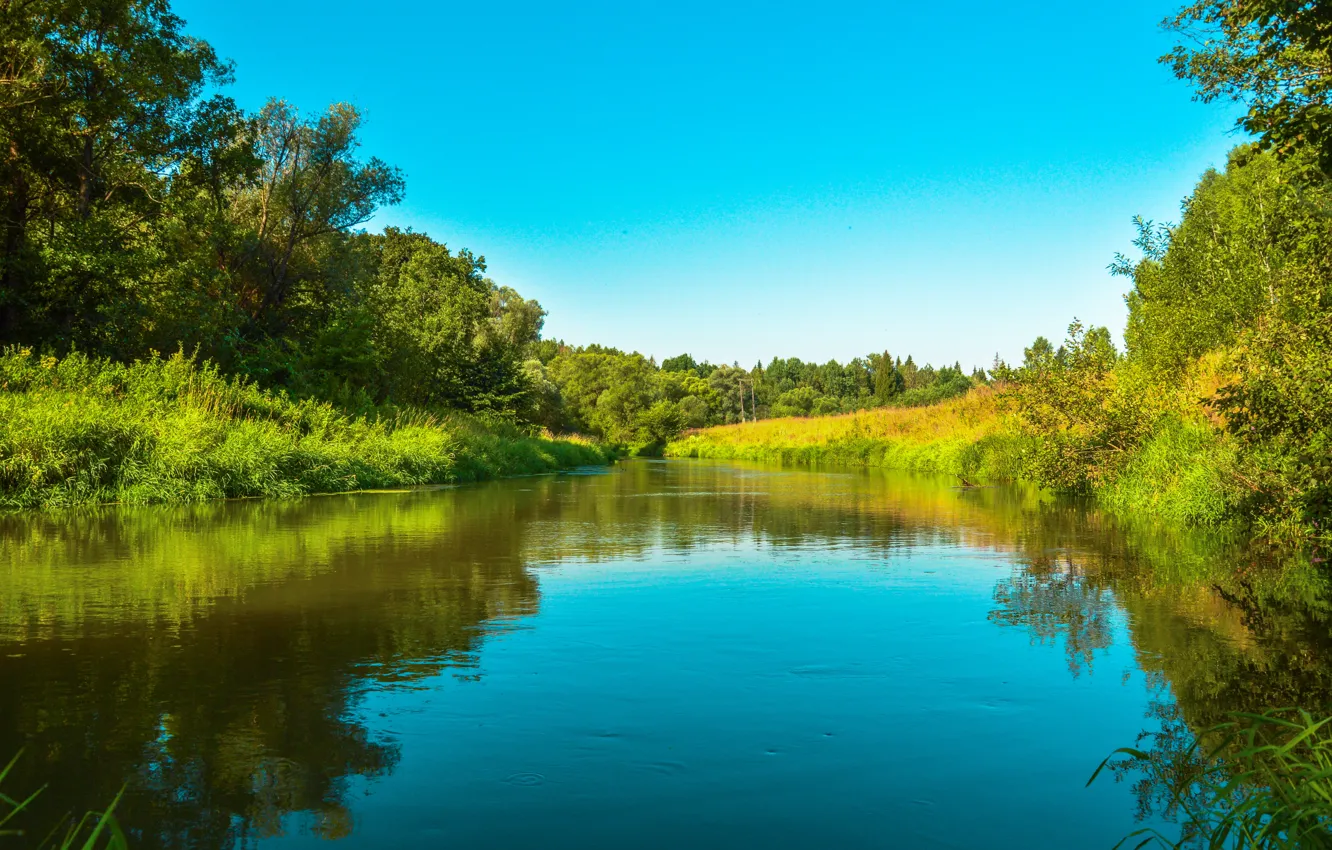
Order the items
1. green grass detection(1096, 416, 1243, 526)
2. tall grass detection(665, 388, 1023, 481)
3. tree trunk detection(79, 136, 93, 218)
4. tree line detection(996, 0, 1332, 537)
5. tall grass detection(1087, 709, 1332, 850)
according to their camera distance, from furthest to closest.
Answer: tall grass detection(665, 388, 1023, 481)
tree trunk detection(79, 136, 93, 218)
green grass detection(1096, 416, 1243, 526)
tree line detection(996, 0, 1332, 537)
tall grass detection(1087, 709, 1332, 850)

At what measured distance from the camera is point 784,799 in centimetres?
399

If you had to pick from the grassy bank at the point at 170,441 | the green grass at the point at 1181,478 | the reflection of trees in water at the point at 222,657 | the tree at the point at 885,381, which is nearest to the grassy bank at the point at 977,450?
the green grass at the point at 1181,478

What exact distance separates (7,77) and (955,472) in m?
31.0

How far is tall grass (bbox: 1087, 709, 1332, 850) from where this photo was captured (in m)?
2.98

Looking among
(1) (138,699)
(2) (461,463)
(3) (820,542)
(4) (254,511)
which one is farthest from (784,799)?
(2) (461,463)

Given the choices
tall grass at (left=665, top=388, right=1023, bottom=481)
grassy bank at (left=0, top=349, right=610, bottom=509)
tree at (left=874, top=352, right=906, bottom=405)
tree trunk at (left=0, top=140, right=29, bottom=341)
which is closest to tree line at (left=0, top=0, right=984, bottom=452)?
tree trunk at (left=0, top=140, right=29, bottom=341)

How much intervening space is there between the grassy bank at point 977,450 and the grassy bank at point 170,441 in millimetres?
16820

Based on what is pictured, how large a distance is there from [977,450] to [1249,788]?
28.9m

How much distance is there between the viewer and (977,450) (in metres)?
31.8

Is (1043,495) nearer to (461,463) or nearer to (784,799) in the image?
(461,463)

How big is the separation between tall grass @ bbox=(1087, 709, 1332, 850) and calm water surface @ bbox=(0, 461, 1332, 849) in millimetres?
227

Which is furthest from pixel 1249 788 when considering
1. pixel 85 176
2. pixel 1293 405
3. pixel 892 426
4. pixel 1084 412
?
pixel 892 426

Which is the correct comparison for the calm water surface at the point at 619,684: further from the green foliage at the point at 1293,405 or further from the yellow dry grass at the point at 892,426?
the yellow dry grass at the point at 892,426

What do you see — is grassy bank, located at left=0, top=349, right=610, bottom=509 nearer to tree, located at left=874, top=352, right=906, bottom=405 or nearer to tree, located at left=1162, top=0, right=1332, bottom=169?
tree, located at left=1162, top=0, right=1332, bottom=169
